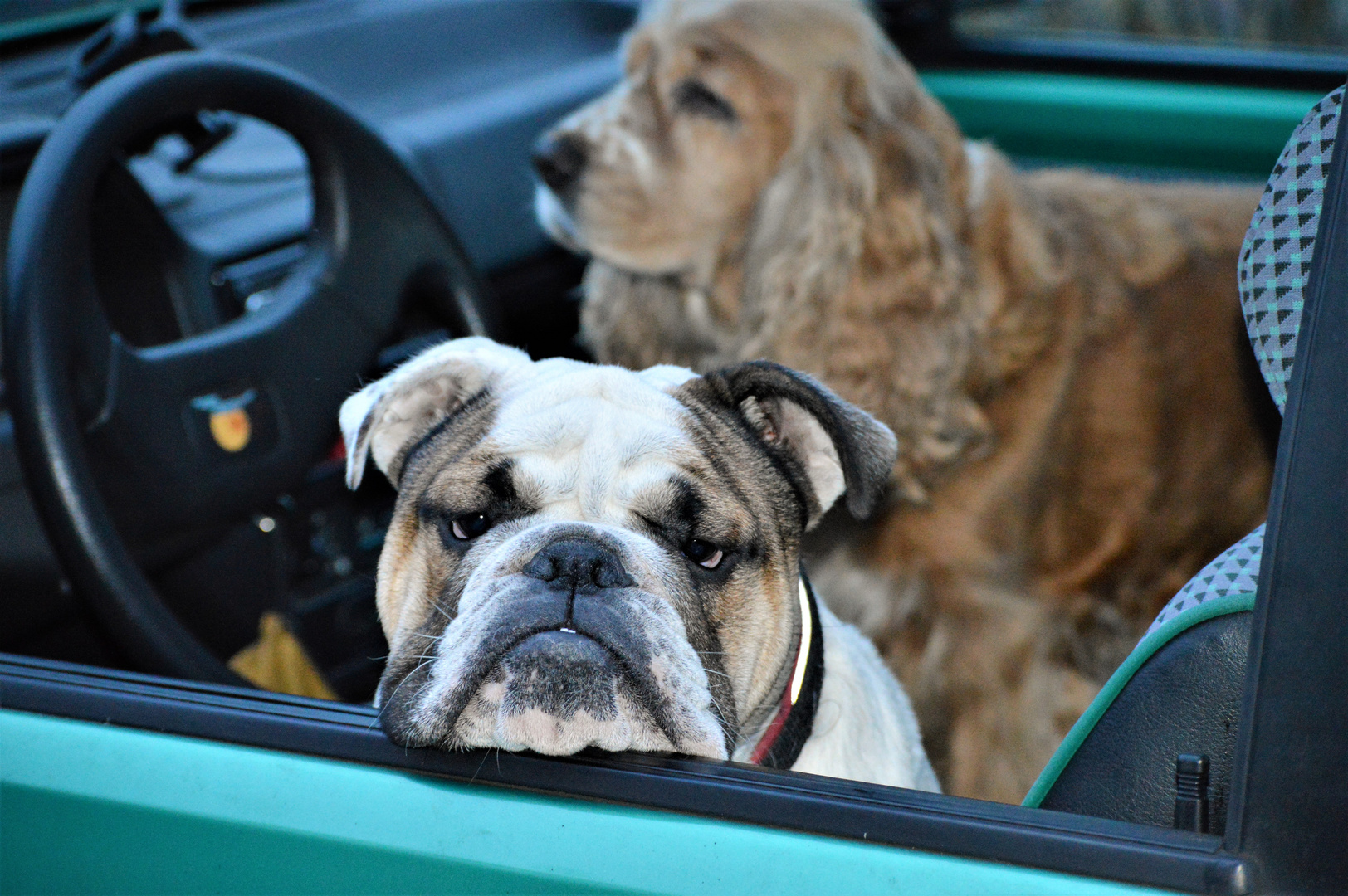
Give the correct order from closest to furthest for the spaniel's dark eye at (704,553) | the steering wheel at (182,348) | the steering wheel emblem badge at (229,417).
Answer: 1. the spaniel's dark eye at (704,553)
2. the steering wheel at (182,348)
3. the steering wheel emblem badge at (229,417)

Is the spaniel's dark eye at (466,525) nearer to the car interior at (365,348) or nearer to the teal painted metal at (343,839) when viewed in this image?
the car interior at (365,348)

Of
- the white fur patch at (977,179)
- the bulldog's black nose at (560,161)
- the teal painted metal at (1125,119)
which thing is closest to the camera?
the bulldog's black nose at (560,161)

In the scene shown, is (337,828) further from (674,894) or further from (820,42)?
(820,42)

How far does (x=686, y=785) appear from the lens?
1.15 metres

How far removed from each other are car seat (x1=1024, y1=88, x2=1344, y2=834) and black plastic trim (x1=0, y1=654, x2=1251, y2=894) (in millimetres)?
145

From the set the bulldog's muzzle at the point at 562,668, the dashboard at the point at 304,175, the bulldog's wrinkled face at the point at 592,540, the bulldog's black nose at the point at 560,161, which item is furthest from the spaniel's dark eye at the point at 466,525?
the bulldog's black nose at the point at 560,161

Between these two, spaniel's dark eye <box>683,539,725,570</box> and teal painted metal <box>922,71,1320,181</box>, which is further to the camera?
teal painted metal <box>922,71,1320,181</box>

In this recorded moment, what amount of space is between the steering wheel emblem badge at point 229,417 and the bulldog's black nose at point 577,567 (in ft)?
2.67

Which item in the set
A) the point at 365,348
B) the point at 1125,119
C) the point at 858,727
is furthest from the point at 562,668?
the point at 1125,119

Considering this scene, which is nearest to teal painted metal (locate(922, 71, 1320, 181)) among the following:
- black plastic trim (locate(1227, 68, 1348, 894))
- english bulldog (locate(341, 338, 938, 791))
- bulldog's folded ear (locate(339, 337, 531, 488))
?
english bulldog (locate(341, 338, 938, 791))

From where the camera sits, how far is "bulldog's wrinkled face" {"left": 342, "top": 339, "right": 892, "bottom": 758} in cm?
131

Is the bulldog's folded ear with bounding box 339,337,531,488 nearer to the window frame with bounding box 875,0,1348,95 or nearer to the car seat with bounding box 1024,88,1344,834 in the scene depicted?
the car seat with bounding box 1024,88,1344,834

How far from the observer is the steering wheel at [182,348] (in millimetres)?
1738

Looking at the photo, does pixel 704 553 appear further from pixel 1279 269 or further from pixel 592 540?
pixel 1279 269
